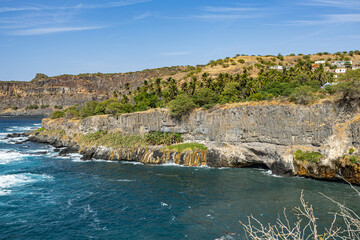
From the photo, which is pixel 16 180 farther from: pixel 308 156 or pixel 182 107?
pixel 308 156

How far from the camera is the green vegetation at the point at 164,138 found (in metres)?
58.5

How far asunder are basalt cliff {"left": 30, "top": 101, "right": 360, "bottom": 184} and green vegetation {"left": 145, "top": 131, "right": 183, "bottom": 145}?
1227 millimetres

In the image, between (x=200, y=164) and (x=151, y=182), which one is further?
(x=200, y=164)

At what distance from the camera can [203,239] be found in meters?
24.0

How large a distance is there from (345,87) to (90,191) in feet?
142

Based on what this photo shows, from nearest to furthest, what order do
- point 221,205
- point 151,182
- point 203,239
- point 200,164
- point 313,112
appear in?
point 203,239, point 221,205, point 151,182, point 313,112, point 200,164

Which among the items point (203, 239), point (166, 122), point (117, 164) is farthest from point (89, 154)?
point (203, 239)

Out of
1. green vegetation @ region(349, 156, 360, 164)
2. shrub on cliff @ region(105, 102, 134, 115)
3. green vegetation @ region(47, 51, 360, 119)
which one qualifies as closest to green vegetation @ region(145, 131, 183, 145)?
green vegetation @ region(47, 51, 360, 119)

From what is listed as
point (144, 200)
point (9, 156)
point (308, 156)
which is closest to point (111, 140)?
point (9, 156)

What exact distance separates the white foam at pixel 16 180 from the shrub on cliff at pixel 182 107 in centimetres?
2867

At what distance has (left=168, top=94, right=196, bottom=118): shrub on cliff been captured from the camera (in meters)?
58.4

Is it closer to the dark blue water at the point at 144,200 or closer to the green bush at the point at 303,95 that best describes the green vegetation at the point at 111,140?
the dark blue water at the point at 144,200

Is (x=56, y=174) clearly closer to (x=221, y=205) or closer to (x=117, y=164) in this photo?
(x=117, y=164)

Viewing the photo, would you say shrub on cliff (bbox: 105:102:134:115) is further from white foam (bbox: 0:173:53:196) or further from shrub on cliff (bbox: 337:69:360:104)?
shrub on cliff (bbox: 337:69:360:104)
